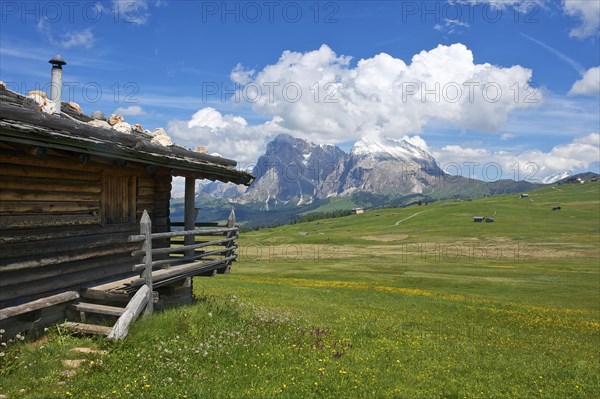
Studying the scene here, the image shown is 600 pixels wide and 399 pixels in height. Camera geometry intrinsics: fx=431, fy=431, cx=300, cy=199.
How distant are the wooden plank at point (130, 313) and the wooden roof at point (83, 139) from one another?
382cm

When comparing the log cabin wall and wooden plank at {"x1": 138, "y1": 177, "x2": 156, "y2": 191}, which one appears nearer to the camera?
the log cabin wall

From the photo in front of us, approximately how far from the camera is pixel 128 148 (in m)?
12.0

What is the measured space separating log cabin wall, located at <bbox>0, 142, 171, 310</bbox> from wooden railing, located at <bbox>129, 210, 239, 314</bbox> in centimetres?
159

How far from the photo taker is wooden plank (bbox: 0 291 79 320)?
967cm

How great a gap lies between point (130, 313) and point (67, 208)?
12.5 feet

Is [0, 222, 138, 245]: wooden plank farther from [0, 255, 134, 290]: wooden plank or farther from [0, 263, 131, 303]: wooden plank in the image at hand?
[0, 263, 131, 303]: wooden plank

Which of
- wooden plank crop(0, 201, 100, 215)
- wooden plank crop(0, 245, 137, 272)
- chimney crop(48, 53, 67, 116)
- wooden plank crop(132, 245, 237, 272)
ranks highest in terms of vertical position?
chimney crop(48, 53, 67, 116)

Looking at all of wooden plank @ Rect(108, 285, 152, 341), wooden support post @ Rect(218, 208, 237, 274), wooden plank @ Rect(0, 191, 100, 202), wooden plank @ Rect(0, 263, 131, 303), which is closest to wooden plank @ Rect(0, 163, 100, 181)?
wooden plank @ Rect(0, 191, 100, 202)

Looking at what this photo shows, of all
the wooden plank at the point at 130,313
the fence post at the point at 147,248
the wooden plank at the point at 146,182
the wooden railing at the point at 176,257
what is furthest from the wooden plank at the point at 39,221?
the wooden plank at the point at 130,313

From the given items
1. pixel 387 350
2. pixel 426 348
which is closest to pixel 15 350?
pixel 387 350

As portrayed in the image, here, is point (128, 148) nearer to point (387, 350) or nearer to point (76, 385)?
point (76, 385)

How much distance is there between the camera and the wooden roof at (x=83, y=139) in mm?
9195

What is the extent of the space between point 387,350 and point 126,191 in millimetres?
10126

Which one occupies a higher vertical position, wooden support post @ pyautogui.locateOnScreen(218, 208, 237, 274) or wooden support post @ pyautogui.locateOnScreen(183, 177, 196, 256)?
wooden support post @ pyautogui.locateOnScreen(183, 177, 196, 256)
